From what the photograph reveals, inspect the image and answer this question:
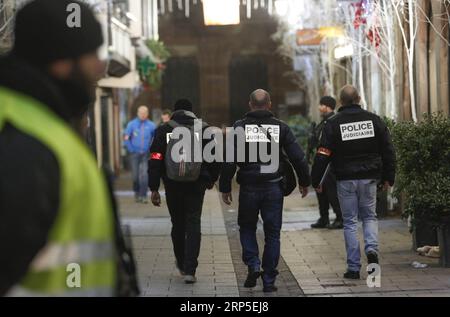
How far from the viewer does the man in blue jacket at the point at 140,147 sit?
16641 mm

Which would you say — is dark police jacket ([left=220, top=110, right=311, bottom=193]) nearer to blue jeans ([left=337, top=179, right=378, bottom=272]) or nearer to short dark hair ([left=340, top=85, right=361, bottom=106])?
blue jeans ([left=337, top=179, right=378, bottom=272])

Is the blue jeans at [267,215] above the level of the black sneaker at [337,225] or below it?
above

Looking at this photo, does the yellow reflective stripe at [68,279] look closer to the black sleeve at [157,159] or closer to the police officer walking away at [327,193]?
the black sleeve at [157,159]

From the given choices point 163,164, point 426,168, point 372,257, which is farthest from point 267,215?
point 426,168

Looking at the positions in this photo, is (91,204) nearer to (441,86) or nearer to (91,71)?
(91,71)

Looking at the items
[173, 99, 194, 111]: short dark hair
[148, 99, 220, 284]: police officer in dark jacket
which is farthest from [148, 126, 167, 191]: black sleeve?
[173, 99, 194, 111]: short dark hair

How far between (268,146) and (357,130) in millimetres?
904

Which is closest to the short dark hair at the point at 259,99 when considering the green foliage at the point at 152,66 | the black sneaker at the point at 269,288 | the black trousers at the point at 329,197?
the black sneaker at the point at 269,288

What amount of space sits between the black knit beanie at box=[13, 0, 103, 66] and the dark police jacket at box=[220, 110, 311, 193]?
5476mm

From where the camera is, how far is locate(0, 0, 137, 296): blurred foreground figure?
203 centimetres

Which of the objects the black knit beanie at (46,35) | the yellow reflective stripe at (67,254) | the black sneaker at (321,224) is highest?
the black knit beanie at (46,35)

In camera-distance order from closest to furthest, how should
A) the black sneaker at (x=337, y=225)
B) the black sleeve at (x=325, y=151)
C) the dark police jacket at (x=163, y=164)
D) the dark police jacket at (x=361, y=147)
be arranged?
the dark police jacket at (x=361, y=147)
the black sleeve at (x=325, y=151)
the dark police jacket at (x=163, y=164)
the black sneaker at (x=337, y=225)

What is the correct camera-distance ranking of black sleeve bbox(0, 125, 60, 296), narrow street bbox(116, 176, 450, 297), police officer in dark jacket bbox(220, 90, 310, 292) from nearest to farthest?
black sleeve bbox(0, 125, 60, 296)
narrow street bbox(116, 176, 450, 297)
police officer in dark jacket bbox(220, 90, 310, 292)

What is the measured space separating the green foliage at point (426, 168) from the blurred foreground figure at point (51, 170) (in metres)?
6.44
